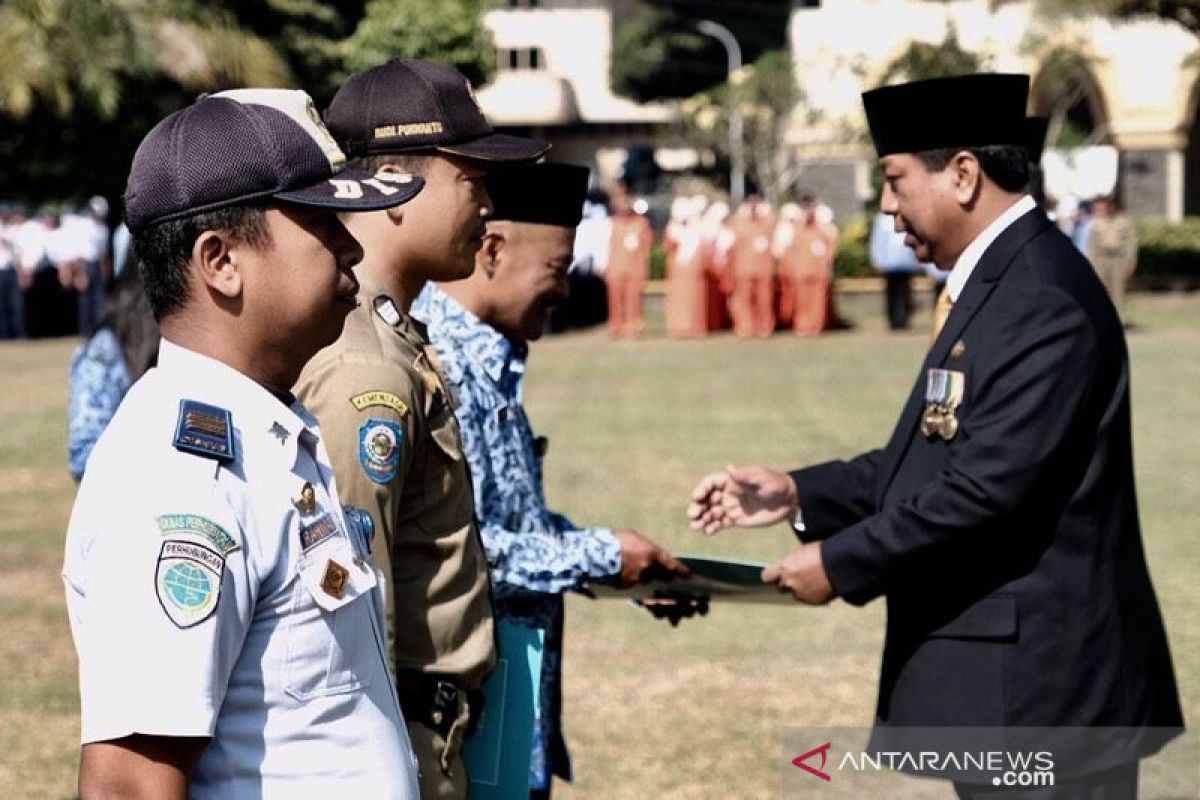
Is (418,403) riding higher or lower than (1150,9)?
lower

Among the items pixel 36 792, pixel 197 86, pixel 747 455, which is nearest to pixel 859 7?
pixel 197 86

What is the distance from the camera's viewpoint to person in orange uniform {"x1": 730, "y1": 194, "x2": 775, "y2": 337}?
84.0 ft

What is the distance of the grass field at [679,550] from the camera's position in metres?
6.79

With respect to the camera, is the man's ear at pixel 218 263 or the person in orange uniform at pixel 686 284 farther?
the person in orange uniform at pixel 686 284

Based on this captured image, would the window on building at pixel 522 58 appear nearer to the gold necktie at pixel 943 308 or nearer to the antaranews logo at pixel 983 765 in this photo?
the gold necktie at pixel 943 308

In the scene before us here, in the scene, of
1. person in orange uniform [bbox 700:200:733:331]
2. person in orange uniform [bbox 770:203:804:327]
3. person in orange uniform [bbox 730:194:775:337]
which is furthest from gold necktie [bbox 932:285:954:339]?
person in orange uniform [bbox 700:200:733:331]

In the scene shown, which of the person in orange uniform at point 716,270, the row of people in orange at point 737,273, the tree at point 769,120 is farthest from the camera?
the tree at point 769,120

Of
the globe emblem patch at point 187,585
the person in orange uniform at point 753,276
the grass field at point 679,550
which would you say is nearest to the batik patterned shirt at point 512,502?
the globe emblem patch at point 187,585

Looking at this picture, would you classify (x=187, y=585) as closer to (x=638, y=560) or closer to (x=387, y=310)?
(x=387, y=310)

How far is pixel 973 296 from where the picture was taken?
3.96m

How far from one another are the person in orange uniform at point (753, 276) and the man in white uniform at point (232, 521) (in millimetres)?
23246

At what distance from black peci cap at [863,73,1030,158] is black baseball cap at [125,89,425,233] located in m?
1.88

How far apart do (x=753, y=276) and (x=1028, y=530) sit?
22.0m

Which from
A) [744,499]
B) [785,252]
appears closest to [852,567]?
[744,499]
